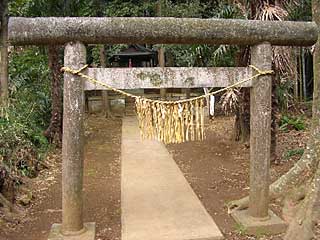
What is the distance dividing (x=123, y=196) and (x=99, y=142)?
4.17 metres

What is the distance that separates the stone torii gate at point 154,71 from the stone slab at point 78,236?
1 centimetres

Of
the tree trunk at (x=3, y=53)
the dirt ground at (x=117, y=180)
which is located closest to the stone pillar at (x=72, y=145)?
the dirt ground at (x=117, y=180)

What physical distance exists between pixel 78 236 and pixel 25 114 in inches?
205

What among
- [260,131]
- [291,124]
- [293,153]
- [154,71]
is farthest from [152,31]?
[291,124]

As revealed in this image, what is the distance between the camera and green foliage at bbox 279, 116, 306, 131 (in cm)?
1052

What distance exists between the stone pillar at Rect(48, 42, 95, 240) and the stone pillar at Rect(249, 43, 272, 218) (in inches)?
76.1

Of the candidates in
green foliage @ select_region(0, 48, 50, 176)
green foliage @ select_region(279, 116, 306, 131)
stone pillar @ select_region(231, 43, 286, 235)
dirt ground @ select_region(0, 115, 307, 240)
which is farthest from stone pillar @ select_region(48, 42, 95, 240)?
green foliage @ select_region(279, 116, 306, 131)

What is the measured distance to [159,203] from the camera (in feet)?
17.8

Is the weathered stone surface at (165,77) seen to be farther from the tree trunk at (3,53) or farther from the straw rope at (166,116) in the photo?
the tree trunk at (3,53)

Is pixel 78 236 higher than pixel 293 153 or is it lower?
lower

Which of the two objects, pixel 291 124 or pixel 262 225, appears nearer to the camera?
pixel 262 225

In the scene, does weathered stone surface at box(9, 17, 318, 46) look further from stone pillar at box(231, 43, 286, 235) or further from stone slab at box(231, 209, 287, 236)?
stone slab at box(231, 209, 287, 236)

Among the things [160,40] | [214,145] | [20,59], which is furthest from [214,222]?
[20,59]

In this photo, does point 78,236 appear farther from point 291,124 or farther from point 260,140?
point 291,124
